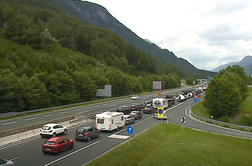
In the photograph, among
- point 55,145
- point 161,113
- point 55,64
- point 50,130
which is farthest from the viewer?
point 55,64

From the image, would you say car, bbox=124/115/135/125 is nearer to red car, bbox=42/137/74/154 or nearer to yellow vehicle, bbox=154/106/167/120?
yellow vehicle, bbox=154/106/167/120

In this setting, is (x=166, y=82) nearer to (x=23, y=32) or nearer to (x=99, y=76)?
(x=99, y=76)

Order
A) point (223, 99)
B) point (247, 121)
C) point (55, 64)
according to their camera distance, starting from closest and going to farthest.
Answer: point (247, 121), point (223, 99), point (55, 64)

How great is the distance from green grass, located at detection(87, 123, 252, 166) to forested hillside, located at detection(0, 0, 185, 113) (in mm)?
28990

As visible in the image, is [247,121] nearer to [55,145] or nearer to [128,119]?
[128,119]

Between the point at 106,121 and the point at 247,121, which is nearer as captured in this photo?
the point at 106,121

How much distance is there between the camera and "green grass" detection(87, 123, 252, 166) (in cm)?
1769

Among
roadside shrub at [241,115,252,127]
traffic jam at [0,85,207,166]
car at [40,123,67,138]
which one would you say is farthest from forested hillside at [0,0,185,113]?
roadside shrub at [241,115,252,127]

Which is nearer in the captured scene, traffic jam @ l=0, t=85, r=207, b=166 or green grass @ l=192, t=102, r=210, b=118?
traffic jam @ l=0, t=85, r=207, b=166

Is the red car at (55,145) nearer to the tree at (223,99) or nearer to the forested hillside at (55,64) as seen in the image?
the forested hillside at (55,64)

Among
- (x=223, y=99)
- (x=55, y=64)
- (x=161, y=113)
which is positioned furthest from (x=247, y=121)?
(x=55, y=64)

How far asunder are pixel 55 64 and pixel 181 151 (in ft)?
196

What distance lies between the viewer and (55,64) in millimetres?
73125

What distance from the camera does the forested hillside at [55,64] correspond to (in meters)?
47.6
